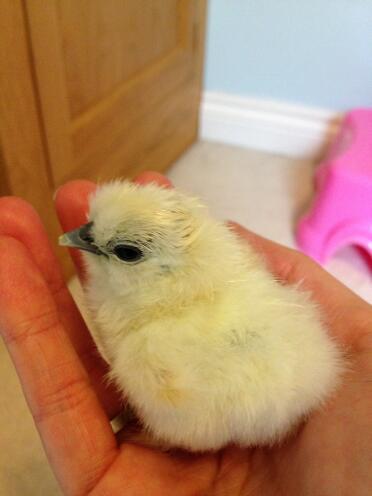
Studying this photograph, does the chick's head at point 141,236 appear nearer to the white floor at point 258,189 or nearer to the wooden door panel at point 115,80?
the wooden door panel at point 115,80

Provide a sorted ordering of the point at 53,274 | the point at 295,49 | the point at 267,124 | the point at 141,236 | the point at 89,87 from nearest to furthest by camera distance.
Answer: the point at 141,236
the point at 53,274
the point at 89,87
the point at 295,49
the point at 267,124

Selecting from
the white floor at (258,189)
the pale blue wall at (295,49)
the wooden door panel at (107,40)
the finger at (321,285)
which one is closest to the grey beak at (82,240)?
the finger at (321,285)

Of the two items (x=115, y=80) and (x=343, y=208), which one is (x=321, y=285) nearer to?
(x=343, y=208)

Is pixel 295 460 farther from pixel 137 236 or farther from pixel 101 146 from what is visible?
pixel 101 146

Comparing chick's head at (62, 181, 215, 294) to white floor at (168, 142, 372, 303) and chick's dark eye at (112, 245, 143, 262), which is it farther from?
white floor at (168, 142, 372, 303)

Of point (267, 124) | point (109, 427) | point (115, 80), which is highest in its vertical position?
point (115, 80)

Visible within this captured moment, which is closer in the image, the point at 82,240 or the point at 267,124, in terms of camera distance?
the point at 82,240

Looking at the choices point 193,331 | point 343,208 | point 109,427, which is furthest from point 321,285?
point 343,208

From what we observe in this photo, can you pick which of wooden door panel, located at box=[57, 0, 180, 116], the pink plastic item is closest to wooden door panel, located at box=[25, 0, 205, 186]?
wooden door panel, located at box=[57, 0, 180, 116]
